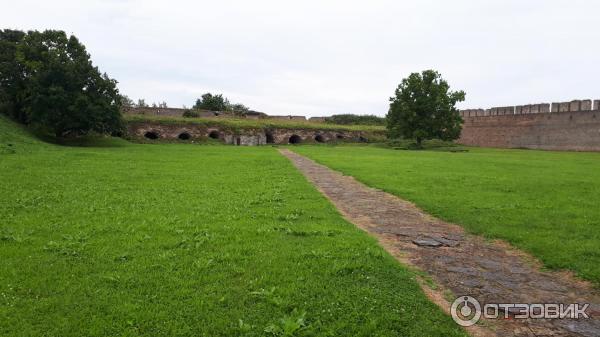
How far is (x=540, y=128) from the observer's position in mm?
38656

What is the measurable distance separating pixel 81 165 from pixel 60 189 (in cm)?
523

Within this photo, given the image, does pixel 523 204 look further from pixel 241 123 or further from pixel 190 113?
pixel 190 113

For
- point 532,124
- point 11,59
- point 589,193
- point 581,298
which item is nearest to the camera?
point 581,298

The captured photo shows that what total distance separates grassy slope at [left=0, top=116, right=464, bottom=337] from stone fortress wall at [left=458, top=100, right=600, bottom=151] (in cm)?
3564

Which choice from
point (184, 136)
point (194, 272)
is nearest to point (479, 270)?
point (194, 272)

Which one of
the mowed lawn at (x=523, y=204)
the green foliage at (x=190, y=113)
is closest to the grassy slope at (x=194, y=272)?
the mowed lawn at (x=523, y=204)

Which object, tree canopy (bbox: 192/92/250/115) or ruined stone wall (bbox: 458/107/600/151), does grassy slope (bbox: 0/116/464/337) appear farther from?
tree canopy (bbox: 192/92/250/115)

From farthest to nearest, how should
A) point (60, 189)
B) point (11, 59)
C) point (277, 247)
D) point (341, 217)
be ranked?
point (11, 59), point (60, 189), point (341, 217), point (277, 247)

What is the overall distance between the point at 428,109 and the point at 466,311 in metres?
33.9

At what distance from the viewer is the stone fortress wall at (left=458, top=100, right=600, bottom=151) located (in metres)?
34.9

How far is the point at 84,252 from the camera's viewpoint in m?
4.92

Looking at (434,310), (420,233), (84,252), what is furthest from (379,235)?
(84,252)

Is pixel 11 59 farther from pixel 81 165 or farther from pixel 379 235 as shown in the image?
pixel 379 235

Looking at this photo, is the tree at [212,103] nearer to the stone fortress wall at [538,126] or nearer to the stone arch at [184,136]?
the stone arch at [184,136]
